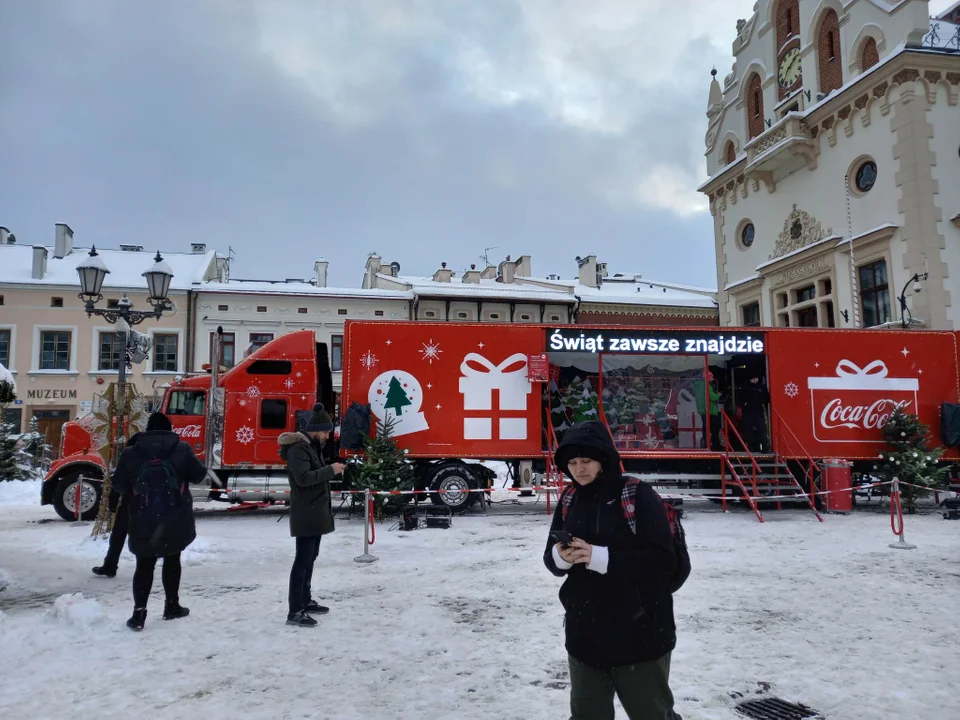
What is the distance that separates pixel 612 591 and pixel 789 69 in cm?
2450

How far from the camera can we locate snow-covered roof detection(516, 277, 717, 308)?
123ft

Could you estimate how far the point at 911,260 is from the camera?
1728cm

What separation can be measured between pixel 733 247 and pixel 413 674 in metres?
24.0

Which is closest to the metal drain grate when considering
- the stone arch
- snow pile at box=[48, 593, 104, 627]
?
snow pile at box=[48, 593, 104, 627]

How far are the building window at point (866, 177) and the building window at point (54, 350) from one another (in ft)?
110

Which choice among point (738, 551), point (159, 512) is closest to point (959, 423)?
point (738, 551)

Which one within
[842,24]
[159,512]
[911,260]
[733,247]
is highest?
[842,24]

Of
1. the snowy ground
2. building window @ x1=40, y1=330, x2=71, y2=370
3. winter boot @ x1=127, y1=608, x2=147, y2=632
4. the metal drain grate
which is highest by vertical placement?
building window @ x1=40, y1=330, x2=71, y2=370

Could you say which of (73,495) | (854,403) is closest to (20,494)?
(73,495)

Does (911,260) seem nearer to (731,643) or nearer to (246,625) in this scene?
(731,643)

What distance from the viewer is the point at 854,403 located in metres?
14.3

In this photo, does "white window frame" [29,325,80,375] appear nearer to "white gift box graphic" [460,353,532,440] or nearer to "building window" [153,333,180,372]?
"building window" [153,333,180,372]

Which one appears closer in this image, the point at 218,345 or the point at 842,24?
the point at 218,345

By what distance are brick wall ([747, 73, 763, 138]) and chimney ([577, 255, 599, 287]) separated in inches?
665
